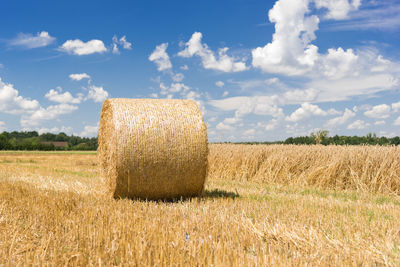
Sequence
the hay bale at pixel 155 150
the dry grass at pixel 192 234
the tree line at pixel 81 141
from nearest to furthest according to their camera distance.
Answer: the dry grass at pixel 192 234 < the hay bale at pixel 155 150 < the tree line at pixel 81 141

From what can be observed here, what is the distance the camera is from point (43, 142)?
8600 centimetres

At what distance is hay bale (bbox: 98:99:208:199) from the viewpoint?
765 centimetres

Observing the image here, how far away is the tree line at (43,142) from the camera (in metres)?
70.4

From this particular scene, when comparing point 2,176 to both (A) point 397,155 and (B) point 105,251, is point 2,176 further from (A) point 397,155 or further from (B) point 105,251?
(A) point 397,155

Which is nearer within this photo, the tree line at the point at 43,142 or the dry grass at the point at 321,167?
the dry grass at the point at 321,167

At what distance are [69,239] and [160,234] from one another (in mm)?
1080

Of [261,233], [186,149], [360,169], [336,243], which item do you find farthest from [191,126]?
[360,169]

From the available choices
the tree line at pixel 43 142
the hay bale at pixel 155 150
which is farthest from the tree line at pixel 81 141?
the hay bale at pixel 155 150

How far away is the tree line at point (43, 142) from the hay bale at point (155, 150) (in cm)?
6814

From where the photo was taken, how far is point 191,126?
8.02 meters

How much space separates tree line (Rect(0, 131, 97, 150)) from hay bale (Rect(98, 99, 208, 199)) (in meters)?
68.1

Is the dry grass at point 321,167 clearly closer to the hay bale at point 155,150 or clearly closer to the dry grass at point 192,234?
the dry grass at point 192,234

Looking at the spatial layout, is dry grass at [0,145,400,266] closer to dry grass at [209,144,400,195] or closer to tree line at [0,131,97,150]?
dry grass at [209,144,400,195]

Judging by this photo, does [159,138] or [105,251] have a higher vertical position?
[159,138]
